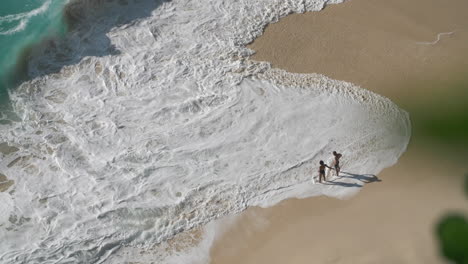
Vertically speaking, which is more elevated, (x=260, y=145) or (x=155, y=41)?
(x=155, y=41)

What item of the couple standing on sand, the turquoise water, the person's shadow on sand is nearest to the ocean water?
the person's shadow on sand

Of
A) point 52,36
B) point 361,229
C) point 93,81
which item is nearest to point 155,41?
point 93,81

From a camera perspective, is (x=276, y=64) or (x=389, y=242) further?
(x=276, y=64)

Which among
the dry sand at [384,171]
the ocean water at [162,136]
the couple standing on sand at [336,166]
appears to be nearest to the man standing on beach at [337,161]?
the couple standing on sand at [336,166]

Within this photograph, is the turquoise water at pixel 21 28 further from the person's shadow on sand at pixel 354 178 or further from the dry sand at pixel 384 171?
the person's shadow on sand at pixel 354 178

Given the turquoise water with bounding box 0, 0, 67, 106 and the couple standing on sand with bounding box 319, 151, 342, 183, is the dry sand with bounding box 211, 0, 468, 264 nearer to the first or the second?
the couple standing on sand with bounding box 319, 151, 342, 183

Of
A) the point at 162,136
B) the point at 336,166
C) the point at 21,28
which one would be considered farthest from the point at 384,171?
the point at 21,28

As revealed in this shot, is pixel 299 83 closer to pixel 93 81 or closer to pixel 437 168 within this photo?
pixel 437 168
